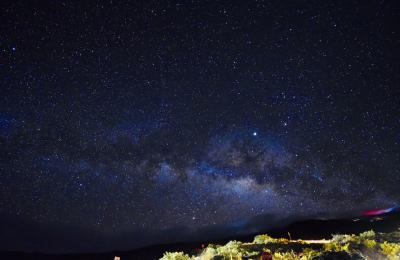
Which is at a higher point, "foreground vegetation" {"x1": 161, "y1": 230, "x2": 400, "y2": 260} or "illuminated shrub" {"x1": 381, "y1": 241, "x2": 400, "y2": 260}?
"foreground vegetation" {"x1": 161, "y1": 230, "x2": 400, "y2": 260}

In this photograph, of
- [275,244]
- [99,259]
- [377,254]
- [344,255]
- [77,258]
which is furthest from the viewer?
[99,259]

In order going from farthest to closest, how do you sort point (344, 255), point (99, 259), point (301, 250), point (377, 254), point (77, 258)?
point (99, 259) → point (77, 258) → point (301, 250) → point (377, 254) → point (344, 255)

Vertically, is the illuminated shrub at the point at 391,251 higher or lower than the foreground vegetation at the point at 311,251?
lower

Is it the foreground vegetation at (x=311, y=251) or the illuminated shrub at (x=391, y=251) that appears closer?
the foreground vegetation at (x=311, y=251)

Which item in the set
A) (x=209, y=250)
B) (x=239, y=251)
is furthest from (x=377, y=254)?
(x=209, y=250)

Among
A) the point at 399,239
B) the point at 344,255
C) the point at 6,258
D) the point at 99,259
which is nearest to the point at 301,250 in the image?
the point at 344,255

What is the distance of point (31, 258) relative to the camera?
11788cm

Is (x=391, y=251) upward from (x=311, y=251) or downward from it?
downward

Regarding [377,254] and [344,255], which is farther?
[377,254]

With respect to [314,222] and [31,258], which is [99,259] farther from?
[314,222]

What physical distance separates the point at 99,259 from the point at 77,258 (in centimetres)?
1279

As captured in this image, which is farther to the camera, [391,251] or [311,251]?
[391,251]

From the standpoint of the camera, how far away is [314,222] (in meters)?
103

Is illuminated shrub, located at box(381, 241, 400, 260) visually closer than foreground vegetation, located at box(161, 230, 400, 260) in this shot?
No
